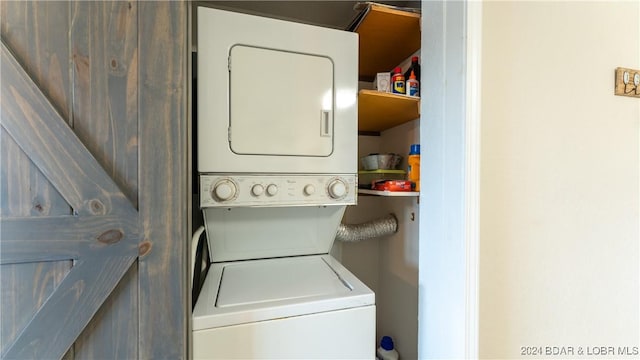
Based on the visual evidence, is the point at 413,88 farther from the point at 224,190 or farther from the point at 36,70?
the point at 36,70

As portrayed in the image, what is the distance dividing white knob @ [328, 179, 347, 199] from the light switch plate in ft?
4.12

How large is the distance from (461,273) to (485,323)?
9.1 inches

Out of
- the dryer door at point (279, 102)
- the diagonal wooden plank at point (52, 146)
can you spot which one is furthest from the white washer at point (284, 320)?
the dryer door at point (279, 102)

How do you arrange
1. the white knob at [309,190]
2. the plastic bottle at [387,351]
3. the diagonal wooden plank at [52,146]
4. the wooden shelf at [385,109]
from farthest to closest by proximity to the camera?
the plastic bottle at [387,351] → the wooden shelf at [385,109] → the white knob at [309,190] → the diagonal wooden plank at [52,146]

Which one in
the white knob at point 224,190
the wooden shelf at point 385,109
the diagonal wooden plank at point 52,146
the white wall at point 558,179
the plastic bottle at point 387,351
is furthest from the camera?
the plastic bottle at point 387,351

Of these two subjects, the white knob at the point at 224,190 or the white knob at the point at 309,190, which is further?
the white knob at the point at 309,190

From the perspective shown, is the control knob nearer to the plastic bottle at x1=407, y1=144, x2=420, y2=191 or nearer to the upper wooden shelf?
the plastic bottle at x1=407, y1=144, x2=420, y2=191

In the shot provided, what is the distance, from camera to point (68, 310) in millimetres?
683

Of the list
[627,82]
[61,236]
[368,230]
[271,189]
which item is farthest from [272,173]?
[627,82]

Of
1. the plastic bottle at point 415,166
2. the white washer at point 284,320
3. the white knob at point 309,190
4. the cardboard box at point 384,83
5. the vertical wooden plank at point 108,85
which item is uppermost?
the cardboard box at point 384,83

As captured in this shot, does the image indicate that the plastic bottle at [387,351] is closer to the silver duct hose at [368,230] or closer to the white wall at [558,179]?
the silver duct hose at [368,230]

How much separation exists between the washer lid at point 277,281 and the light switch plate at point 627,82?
1457 millimetres

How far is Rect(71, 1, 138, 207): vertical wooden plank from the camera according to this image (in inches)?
27.3

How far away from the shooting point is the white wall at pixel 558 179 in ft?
3.07
